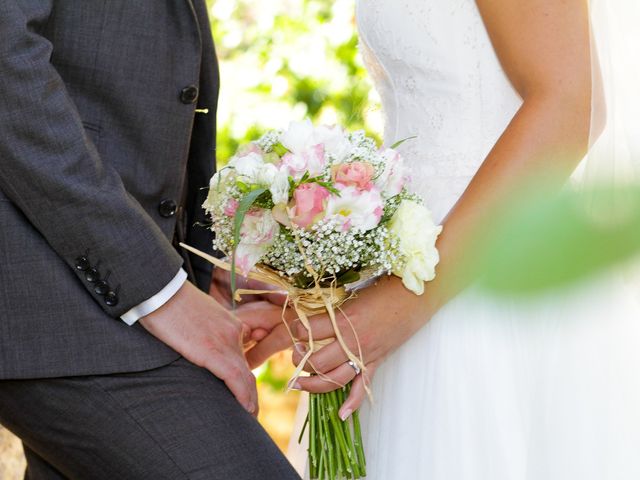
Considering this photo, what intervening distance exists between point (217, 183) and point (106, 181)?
0.23m

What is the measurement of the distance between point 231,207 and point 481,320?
1.94ft

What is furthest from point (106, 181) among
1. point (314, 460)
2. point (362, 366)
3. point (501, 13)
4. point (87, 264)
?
point (501, 13)

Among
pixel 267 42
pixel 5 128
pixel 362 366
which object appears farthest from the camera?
pixel 267 42

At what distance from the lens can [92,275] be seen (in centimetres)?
→ 166

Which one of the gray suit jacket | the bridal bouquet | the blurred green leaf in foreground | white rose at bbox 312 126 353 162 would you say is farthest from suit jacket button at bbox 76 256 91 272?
the blurred green leaf in foreground

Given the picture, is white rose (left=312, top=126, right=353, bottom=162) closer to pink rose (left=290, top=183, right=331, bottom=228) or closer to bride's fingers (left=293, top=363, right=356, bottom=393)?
pink rose (left=290, top=183, right=331, bottom=228)

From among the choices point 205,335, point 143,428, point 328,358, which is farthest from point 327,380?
point 143,428

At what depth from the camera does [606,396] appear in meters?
1.64

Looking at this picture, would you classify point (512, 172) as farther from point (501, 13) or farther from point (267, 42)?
point (267, 42)

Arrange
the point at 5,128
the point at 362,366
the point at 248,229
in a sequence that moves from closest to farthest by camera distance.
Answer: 1. the point at 5,128
2. the point at 248,229
3. the point at 362,366

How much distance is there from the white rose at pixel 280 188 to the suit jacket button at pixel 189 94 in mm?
414

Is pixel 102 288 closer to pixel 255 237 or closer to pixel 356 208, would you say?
pixel 255 237

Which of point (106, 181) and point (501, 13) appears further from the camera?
point (501, 13)

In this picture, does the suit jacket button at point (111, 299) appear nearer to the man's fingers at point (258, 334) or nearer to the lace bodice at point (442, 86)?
the man's fingers at point (258, 334)
